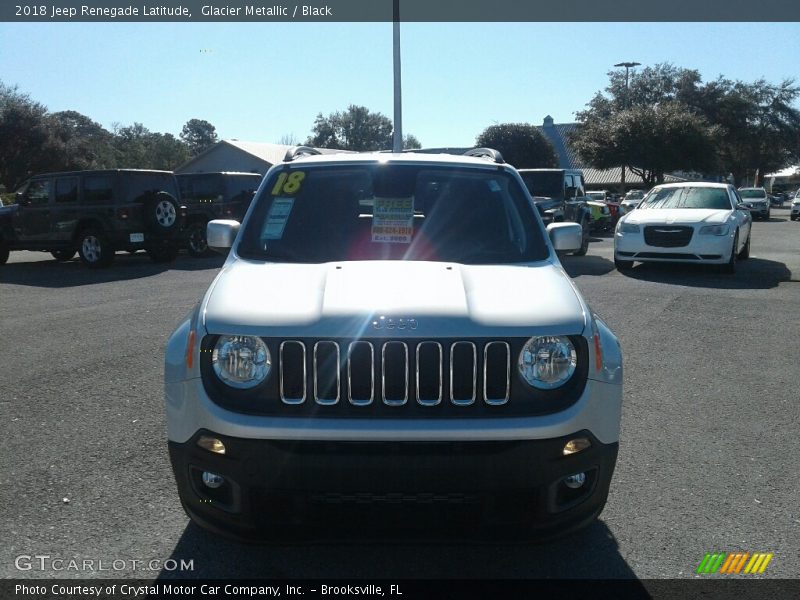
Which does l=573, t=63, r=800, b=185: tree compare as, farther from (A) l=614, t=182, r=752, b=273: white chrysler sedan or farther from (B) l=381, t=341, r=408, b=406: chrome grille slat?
(B) l=381, t=341, r=408, b=406: chrome grille slat

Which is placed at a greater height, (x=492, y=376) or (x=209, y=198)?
(x=492, y=376)

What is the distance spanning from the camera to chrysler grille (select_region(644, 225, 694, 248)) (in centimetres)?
1379

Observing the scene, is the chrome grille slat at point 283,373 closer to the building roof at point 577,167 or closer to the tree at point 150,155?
the building roof at point 577,167

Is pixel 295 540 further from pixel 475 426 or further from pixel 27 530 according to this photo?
pixel 27 530

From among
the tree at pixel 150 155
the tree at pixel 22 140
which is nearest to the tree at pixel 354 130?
the tree at pixel 150 155

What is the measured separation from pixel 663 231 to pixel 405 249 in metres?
11.1

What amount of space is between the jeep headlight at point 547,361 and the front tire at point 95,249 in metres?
13.8

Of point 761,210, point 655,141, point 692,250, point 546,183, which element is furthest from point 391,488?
point 655,141

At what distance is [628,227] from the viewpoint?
14.4m

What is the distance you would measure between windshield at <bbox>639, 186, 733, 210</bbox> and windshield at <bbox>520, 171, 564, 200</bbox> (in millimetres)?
3514

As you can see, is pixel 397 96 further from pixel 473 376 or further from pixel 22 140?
pixel 22 140

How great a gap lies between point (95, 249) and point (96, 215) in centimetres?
67

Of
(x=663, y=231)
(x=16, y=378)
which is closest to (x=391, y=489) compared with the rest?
(x=16, y=378)

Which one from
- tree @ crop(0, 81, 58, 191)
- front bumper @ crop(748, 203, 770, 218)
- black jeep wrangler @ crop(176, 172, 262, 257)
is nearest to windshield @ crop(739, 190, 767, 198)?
front bumper @ crop(748, 203, 770, 218)
